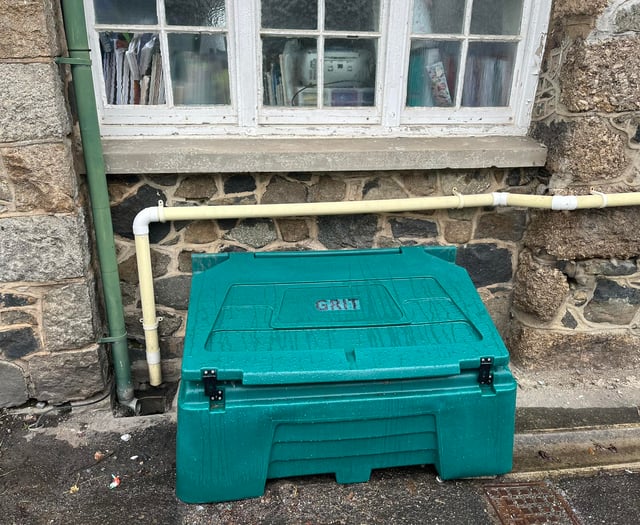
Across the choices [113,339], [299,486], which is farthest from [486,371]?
[113,339]

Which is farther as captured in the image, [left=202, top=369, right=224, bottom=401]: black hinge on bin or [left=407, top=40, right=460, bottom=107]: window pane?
[left=407, top=40, right=460, bottom=107]: window pane

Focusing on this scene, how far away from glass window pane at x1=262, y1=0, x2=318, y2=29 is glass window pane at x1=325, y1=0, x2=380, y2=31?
0.25ft

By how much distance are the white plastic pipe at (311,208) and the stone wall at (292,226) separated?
0.11 m

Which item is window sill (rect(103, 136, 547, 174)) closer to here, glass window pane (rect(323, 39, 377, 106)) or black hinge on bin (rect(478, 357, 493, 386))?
glass window pane (rect(323, 39, 377, 106))

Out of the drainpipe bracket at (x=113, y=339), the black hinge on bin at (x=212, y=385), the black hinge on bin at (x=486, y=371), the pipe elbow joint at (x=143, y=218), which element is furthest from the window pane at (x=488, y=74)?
the drainpipe bracket at (x=113, y=339)

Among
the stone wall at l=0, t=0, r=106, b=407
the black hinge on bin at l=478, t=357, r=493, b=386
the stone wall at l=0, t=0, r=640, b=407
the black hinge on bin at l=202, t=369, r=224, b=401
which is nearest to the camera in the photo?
the black hinge on bin at l=202, t=369, r=224, b=401

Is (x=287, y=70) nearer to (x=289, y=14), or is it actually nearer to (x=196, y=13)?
(x=289, y=14)

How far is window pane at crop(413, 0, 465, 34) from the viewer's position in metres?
2.65

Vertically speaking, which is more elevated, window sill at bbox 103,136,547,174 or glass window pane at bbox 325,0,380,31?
glass window pane at bbox 325,0,380,31

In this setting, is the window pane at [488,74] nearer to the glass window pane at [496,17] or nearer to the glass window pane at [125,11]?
the glass window pane at [496,17]

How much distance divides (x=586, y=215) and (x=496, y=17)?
1.14 metres

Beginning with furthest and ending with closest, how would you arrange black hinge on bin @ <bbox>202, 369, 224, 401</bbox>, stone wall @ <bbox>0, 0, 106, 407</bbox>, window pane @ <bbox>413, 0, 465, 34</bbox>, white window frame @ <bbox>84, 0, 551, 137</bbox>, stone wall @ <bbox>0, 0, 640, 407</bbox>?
window pane @ <bbox>413, 0, 465, 34</bbox> → white window frame @ <bbox>84, 0, 551, 137</bbox> → stone wall @ <bbox>0, 0, 640, 407</bbox> → stone wall @ <bbox>0, 0, 106, 407</bbox> → black hinge on bin @ <bbox>202, 369, 224, 401</bbox>

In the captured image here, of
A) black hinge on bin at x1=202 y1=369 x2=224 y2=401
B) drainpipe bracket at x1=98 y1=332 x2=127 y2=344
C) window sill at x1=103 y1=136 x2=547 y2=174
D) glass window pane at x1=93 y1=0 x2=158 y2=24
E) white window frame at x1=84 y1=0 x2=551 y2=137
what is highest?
glass window pane at x1=93 y1=0 x2=158 y2=24

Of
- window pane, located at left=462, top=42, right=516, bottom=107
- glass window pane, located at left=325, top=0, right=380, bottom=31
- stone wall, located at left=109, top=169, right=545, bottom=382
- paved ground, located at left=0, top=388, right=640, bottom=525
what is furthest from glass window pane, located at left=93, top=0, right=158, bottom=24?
paved ground, located at left=0, top=388, right=640, bottom=525
